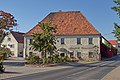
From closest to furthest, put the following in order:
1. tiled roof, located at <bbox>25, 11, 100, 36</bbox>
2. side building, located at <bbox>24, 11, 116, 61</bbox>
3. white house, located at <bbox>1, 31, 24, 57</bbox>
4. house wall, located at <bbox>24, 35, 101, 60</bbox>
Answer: house wall, located at <bbox>24, 35, 101, 60</bbox> → side building, located at <bbox>24, 11, 116, 61</bbox> → tiled roof, located at <bbox>25, 11, 100, 36</bbox> → white house, located at <bbox>1, 31, 24, 57</bbox>

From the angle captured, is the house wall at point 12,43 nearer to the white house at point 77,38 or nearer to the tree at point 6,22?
the white house at point 77,38

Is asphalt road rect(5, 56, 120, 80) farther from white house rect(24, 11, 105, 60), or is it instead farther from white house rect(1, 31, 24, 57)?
white house rect(1, 31, 24, 57)

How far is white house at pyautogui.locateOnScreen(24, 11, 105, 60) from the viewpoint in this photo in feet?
232

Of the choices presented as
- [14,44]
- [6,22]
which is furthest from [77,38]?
[14,44]

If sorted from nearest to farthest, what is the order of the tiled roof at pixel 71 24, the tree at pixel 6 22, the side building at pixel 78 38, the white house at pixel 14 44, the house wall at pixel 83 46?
the tree at pixel 6 22
the house wall at pixel 83 46
the side building at pixel 78 38
the tiled roof at pixel 71 24
the white house at pixel 14 44

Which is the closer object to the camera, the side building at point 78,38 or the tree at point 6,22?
the tree at point 6,22

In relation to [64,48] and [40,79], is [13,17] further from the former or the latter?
[40,79]

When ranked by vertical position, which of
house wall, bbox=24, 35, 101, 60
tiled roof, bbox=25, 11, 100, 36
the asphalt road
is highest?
tiled roof, bbox=25, 11, 100, 36

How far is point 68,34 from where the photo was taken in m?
71.8

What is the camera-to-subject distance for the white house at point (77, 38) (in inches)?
2781

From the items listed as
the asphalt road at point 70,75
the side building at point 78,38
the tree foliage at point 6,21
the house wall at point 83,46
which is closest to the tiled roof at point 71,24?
the side building at point 78,38

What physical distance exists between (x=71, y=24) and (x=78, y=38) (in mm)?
4023

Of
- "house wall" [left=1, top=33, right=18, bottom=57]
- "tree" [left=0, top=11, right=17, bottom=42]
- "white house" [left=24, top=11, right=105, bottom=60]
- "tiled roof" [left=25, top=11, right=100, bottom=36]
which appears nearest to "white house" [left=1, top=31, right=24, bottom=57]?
"house wall" [left=1, top=33, right=18, bottom=57]

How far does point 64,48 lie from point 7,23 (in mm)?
22457
